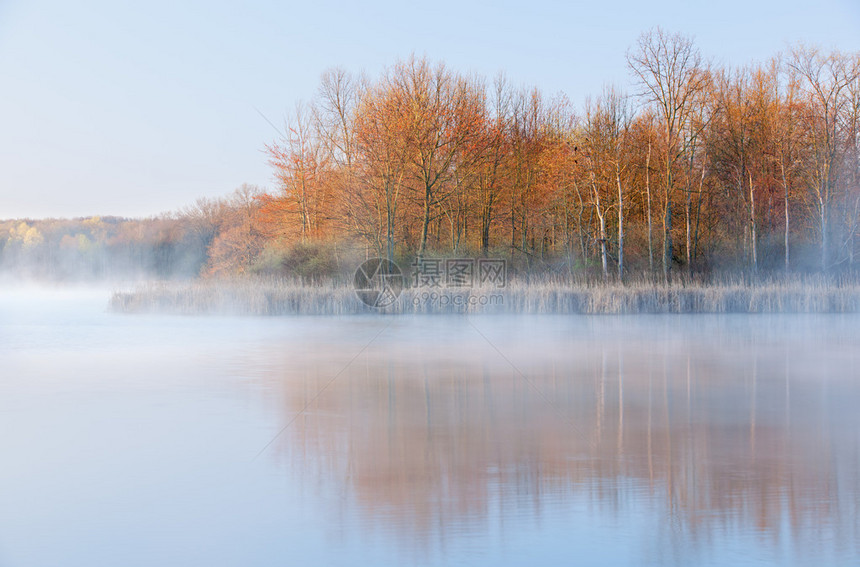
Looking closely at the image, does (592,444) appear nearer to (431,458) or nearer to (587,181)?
(431,458)

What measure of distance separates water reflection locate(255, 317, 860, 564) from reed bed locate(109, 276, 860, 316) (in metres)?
6.63

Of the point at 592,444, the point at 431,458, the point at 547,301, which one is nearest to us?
the point at 431,458

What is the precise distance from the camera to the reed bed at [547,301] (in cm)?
1633

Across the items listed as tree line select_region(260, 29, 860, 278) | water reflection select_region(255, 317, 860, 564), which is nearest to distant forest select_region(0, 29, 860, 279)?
tree line select_region(260, 29, 860, 278)

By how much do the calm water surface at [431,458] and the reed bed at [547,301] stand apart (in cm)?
692

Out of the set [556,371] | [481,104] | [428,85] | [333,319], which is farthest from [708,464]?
[481,104]

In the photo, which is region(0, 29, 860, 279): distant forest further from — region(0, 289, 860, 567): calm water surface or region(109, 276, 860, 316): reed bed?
region(0, 289, 860, 567): calm water surface

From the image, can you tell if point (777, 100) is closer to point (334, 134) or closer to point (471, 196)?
point (471, 196)

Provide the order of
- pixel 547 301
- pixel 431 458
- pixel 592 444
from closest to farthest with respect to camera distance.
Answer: pixel 431 458 → pixel 592 444 → pixel 547 301

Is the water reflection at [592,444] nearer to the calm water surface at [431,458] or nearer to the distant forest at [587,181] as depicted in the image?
the calm water surface at [431,458]

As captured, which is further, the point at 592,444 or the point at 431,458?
the point at 592,444

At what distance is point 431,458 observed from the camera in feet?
14.7

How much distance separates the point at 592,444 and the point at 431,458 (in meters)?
1.13

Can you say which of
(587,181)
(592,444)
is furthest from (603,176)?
(592,444)
